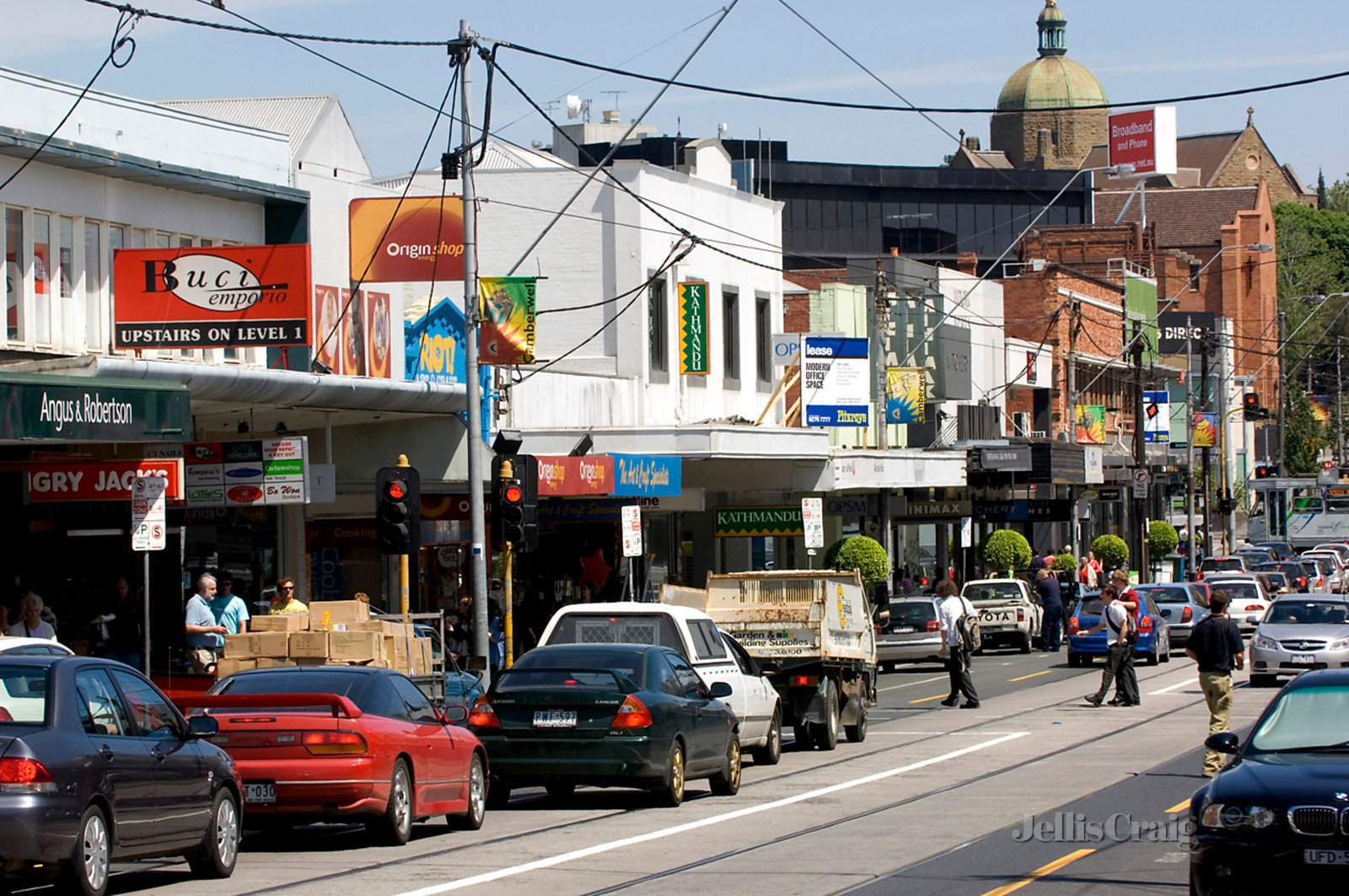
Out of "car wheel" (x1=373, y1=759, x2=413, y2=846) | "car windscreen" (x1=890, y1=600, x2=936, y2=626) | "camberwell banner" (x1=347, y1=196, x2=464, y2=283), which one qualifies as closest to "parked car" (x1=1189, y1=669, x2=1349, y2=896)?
"car wheel" (x1=373, y1=759, x2=413, y2=846)

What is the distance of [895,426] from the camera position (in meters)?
53.6

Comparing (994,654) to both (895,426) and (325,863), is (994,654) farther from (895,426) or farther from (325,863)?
(325,863)

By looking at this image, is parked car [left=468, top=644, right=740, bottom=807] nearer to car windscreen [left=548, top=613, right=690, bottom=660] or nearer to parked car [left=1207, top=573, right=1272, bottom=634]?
car windscreen [left=548, top=613, right=690, bottom=660]

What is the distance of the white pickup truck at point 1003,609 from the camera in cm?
4203

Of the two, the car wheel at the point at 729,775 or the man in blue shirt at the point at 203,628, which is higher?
the man in blue shirt at the point at 203,628

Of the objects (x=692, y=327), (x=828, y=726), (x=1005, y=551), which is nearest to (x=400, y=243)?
(x=828, y=726)

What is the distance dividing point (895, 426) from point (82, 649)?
32137mm

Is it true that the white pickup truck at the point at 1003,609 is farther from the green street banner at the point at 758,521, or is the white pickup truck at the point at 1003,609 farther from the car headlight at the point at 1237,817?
the car headlight at the point at 1237,817

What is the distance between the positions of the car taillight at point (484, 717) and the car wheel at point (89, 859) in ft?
18.5

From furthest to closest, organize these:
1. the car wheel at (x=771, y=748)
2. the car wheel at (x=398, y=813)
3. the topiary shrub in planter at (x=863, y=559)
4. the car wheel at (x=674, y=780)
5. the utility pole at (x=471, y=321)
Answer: the topiary shrub in planter at (x=863, y=559)
the utility pole at (x=471, y=321)
the car wheel at (x=771, y=748)
the car wheel at (x=674, y=780)
the car wheel at (x=398, y=813)

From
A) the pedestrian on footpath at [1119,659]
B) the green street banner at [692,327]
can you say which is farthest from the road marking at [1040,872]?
the green street banner at [692,327]

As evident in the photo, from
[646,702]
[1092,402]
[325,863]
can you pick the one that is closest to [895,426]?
[1092,402]

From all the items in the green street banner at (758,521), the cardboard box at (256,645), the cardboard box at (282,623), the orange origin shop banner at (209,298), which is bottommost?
the cardboard box at (256,645)

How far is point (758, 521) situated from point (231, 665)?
20.0 metres
